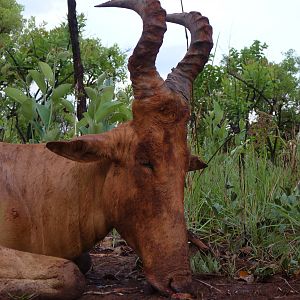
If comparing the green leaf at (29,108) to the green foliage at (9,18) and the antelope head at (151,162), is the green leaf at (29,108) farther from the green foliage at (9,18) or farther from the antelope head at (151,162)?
the green foliage at (9,18)

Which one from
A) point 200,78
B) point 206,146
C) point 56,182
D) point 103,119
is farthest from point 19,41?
point 56,182

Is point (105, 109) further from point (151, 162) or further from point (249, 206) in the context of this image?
point (151, 162)

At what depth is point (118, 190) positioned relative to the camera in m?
4.61

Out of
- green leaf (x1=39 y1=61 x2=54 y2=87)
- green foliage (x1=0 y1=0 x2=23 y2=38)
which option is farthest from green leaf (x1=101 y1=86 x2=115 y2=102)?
green foliage (x1=0 y1=0 x2=23 y2=38)

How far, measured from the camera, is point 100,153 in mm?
4570

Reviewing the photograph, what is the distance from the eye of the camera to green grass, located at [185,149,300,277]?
5594mm

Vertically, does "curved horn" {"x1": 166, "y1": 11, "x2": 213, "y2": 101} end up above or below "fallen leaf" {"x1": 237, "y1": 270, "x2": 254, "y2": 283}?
above

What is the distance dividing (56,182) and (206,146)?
3.25 meters

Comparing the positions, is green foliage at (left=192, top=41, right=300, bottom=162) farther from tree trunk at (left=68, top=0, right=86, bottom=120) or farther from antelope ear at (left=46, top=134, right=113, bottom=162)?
antelope ear at (left=46, top=134, right=113, bottom=162)

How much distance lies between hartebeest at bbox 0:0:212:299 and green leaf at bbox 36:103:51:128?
110cm

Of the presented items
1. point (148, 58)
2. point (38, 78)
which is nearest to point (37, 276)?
point (148, 58)

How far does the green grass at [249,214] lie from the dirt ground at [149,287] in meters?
0.25

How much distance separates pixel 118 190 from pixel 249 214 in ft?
6.01

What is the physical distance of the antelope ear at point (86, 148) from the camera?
4449 millimetres
